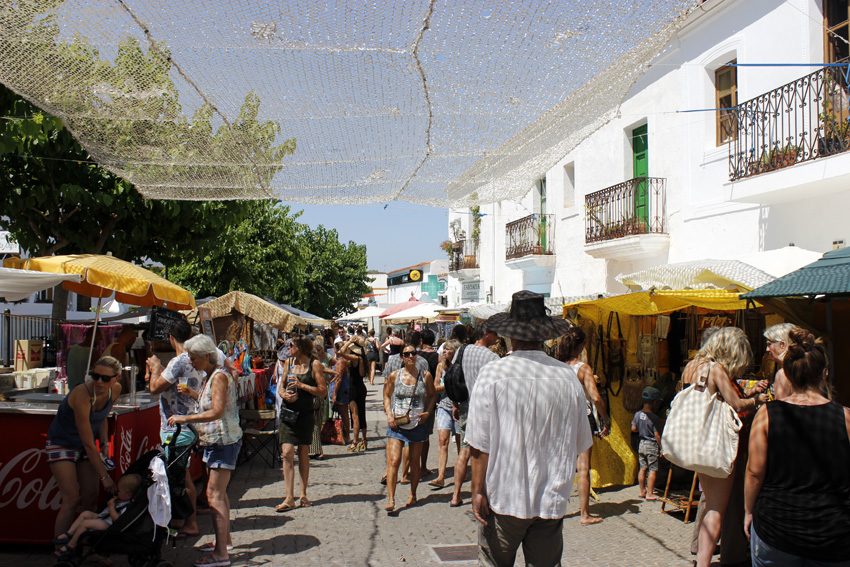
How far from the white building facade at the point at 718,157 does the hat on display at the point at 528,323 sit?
9.31ft

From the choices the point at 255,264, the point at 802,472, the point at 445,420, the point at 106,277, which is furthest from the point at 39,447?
the point at 255,264

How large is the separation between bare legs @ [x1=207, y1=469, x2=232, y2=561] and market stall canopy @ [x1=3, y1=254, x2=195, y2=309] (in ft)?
8.87

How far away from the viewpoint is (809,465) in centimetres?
315

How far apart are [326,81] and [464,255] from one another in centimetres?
2483

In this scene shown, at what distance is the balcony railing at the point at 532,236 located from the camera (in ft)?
61.1

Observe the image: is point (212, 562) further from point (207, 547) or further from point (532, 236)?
point (532, 236)

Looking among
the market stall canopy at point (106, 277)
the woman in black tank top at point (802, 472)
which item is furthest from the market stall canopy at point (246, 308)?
the woman in black tank top at point (802, 472)

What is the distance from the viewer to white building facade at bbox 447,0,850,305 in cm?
916

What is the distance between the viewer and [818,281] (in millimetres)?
4766

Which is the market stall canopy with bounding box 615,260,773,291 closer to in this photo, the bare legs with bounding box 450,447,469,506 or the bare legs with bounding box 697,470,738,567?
the bare legs with bounding box 697,470,738,567

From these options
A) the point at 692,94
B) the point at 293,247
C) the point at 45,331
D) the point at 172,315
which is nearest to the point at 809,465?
the point at 172,315

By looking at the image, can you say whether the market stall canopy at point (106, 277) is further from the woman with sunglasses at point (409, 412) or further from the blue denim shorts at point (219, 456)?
the woman with sunglasses at point (409, 412)

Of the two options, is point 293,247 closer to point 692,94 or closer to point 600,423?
point 692,94

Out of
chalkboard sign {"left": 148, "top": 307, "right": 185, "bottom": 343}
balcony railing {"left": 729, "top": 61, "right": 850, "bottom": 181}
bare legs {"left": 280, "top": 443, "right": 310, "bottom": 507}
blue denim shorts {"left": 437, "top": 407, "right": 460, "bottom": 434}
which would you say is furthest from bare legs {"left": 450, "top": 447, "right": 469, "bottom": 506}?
balcony railing {"left": 729, "top": 61, "right": 850, "bottom": 181}
